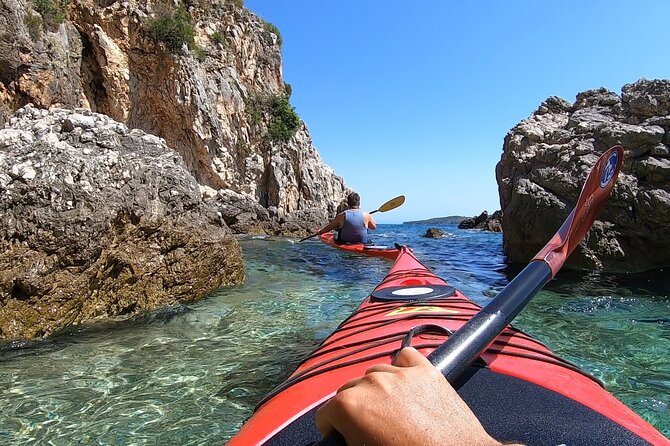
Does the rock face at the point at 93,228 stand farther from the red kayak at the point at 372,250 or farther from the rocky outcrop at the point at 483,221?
the rocky outcrop at the point at 483,221

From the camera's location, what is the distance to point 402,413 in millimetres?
706

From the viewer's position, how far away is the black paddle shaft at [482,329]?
1.18m

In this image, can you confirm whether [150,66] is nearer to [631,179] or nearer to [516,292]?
[631,179]

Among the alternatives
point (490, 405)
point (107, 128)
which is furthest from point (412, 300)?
point (107, 128)

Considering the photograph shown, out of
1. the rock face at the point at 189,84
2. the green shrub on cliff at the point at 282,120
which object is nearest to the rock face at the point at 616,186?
the rock face at the point at 189,84

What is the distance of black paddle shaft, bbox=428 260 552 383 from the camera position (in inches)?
46.5

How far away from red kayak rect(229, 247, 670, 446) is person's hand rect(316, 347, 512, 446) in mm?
467

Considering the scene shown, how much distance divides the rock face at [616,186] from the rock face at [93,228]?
547 cm

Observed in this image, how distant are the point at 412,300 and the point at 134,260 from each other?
307cm

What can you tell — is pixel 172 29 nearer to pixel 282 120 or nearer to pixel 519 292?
pixel 282 120

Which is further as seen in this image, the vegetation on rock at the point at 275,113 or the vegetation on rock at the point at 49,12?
the vegetation on rock at the point at 275,113

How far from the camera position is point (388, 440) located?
68 cm

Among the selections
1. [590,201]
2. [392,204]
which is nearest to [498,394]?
[590,201]

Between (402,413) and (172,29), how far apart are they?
23.4 m
